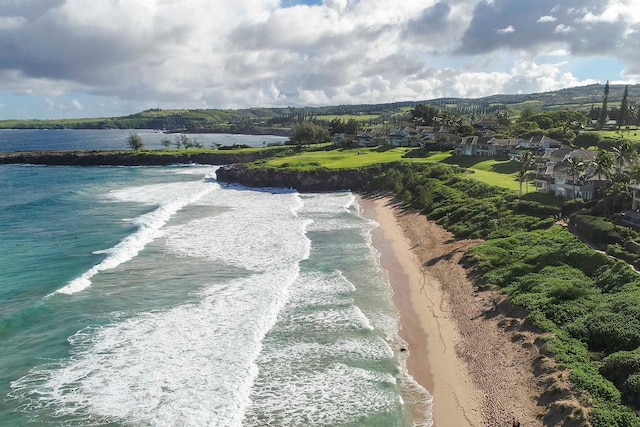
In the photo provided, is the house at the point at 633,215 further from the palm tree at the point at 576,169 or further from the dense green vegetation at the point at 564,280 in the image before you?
the palm tree at the point at 576,169

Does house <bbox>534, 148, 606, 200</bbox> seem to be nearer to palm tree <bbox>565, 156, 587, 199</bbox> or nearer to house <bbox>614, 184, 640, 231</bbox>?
palm tree <bbox>565, 156, 587, 199</bbox>

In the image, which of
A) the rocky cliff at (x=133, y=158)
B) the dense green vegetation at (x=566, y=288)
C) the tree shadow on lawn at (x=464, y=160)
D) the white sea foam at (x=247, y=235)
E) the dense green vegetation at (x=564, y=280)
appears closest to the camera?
the dense green vegetation at (x=566, y=288)

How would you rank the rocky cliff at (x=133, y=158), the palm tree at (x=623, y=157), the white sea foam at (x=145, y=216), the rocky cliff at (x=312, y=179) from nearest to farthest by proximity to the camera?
the white sea foam at (x=145, y=216) < the palm tree at (x=623, y=157) < the rocky cliff at (x=312, y=179) < the rocky cliff at (x=133, y=158)

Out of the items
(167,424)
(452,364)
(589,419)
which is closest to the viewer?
(589,419)

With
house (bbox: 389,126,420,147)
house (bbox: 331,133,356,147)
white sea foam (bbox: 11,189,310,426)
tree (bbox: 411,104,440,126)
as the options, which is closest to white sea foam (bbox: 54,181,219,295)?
white sea foam (bbox: 11,189,310,426)

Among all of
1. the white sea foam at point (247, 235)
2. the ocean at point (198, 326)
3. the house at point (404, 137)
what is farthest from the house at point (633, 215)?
the house at point (404, 137)

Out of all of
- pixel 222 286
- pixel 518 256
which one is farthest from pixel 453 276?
pixel 222 286

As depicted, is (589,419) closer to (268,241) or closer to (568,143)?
(268,241)
